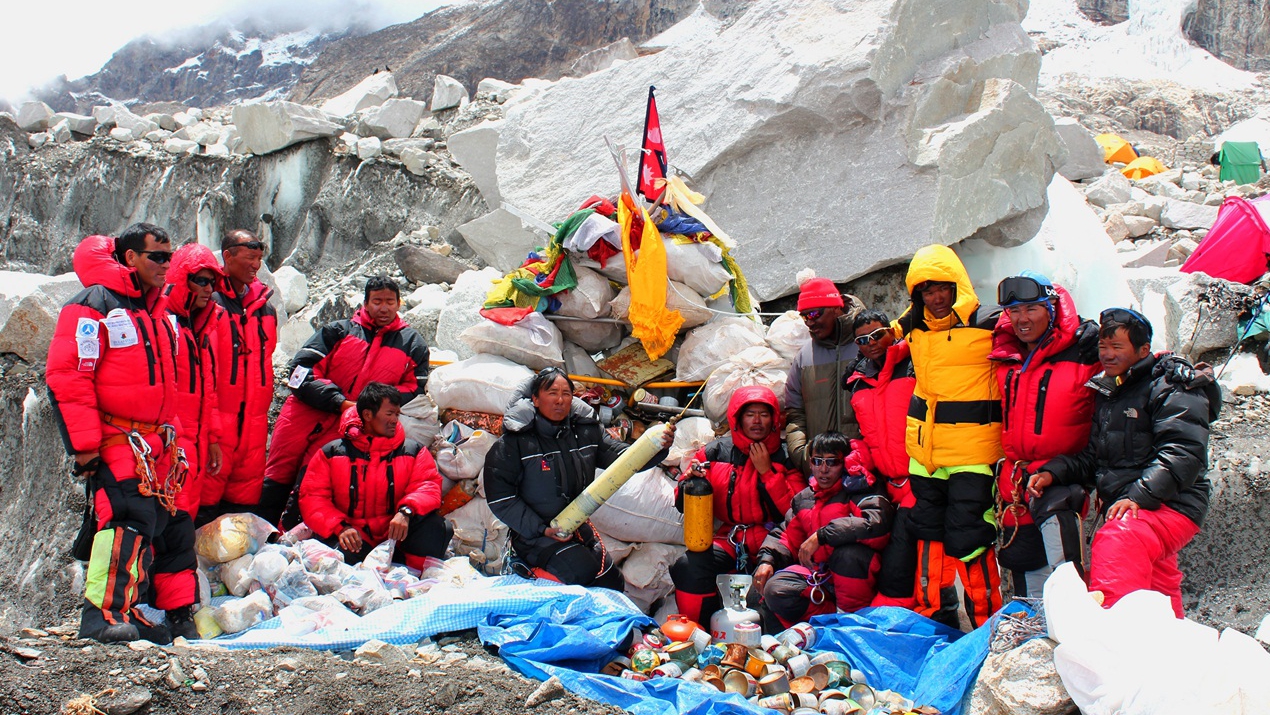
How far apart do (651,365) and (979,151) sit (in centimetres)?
260

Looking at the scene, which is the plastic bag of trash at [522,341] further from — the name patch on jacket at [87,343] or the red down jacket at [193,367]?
the name patch on jacket at [87,343]

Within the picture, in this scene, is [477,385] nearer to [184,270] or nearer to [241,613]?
[184,270]

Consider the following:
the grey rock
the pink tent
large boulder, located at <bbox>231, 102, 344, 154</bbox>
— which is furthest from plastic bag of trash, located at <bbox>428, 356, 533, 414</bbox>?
large boulder, located at <bbox>231, 102, 344, 154</bbox>

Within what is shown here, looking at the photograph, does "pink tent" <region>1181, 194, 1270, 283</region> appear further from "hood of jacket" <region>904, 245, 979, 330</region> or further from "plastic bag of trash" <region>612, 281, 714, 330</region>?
"hood of jacket" <region>904, 245, 979, 330</region>

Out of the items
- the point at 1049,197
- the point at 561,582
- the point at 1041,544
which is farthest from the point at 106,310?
the point at 1049,197

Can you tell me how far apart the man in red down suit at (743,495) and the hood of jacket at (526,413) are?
0.58 meters

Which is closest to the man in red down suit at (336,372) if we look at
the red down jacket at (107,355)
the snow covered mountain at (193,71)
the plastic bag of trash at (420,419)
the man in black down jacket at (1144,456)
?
the plastic bag of trash at (420,419)

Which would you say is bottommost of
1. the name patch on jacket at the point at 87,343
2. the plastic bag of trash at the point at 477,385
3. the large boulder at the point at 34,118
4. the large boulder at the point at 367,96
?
the plastic bag of trash at the point at 477,385

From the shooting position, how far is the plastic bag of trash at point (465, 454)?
5.02m

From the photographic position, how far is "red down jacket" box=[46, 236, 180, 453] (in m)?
3.71

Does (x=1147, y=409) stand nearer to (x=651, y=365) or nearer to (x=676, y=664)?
(x=676, y=664)

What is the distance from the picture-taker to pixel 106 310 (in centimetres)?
383

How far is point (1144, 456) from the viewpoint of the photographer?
11.0 ft

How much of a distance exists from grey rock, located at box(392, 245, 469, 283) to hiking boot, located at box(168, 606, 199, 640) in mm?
4798
